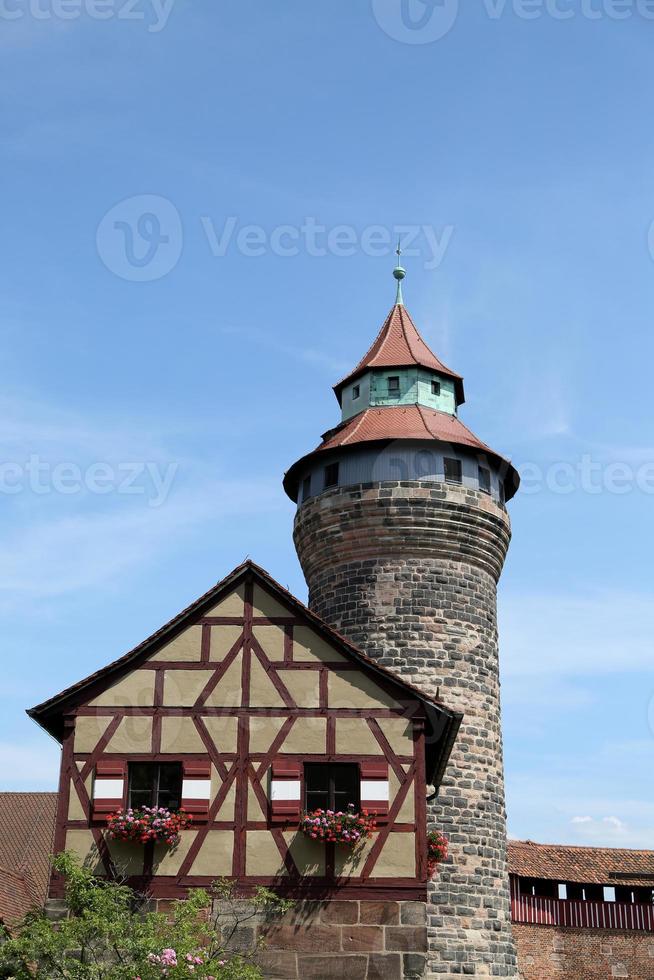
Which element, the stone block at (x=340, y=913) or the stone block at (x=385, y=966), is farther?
the stone block at (x=340, y=913)

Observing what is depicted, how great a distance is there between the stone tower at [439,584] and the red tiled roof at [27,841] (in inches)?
386

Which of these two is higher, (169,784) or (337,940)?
(169,784)

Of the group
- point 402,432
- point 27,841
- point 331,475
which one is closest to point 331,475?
point 331,475

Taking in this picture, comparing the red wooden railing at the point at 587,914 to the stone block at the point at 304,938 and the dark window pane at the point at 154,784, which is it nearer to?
the stone block at the point at 304,938

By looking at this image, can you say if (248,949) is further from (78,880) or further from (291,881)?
(78,880)

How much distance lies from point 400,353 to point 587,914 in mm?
18172

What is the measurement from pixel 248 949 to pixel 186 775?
6.90 feet

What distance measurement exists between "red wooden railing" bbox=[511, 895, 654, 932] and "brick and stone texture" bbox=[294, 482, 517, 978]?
13820 millimetres

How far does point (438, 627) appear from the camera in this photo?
21.9m

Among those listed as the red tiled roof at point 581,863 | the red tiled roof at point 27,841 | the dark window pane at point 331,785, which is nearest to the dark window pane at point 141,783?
the dark window pane at point 331,785

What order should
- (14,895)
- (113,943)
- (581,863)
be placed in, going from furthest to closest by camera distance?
(581,863) < (14,895) < (113,943)

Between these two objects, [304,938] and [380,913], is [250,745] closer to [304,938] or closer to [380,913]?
[304,938]

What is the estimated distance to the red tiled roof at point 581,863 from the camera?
34844 millimetres

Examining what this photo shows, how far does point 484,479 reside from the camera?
23.6m
